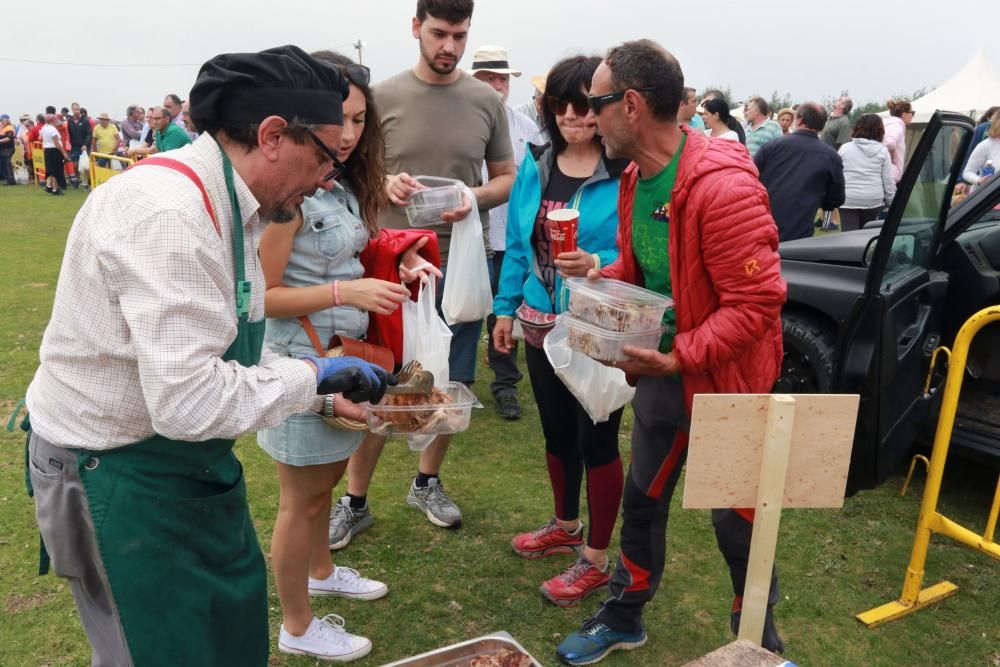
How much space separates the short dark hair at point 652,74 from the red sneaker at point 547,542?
2.06 metres

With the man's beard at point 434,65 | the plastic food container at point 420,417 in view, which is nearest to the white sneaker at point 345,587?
the plastic food container at point 420,417

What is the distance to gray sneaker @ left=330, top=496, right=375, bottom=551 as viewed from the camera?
12.0 ft

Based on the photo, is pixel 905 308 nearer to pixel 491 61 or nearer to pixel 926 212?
pixel 926 212

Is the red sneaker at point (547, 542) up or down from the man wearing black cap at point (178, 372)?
Result: down

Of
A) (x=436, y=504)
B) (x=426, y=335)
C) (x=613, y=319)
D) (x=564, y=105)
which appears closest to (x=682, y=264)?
(x=613, y=319)

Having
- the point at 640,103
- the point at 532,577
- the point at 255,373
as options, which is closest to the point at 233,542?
the point at 255,373

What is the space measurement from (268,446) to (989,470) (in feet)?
13.8

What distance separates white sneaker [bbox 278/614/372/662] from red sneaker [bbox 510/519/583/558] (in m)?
0.94

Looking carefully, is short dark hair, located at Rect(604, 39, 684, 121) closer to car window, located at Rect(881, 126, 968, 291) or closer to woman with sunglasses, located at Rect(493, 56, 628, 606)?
woman with sunglasses, located at Rect(493, 56, 628, 606)

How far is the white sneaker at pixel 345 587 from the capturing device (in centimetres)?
326

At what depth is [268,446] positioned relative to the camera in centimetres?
253

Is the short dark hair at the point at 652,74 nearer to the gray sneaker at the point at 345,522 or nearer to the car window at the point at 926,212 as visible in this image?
the car window at the point at 926,212

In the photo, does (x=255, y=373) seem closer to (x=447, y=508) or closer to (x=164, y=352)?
(x=164, y=352)

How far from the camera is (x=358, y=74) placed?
250cm
